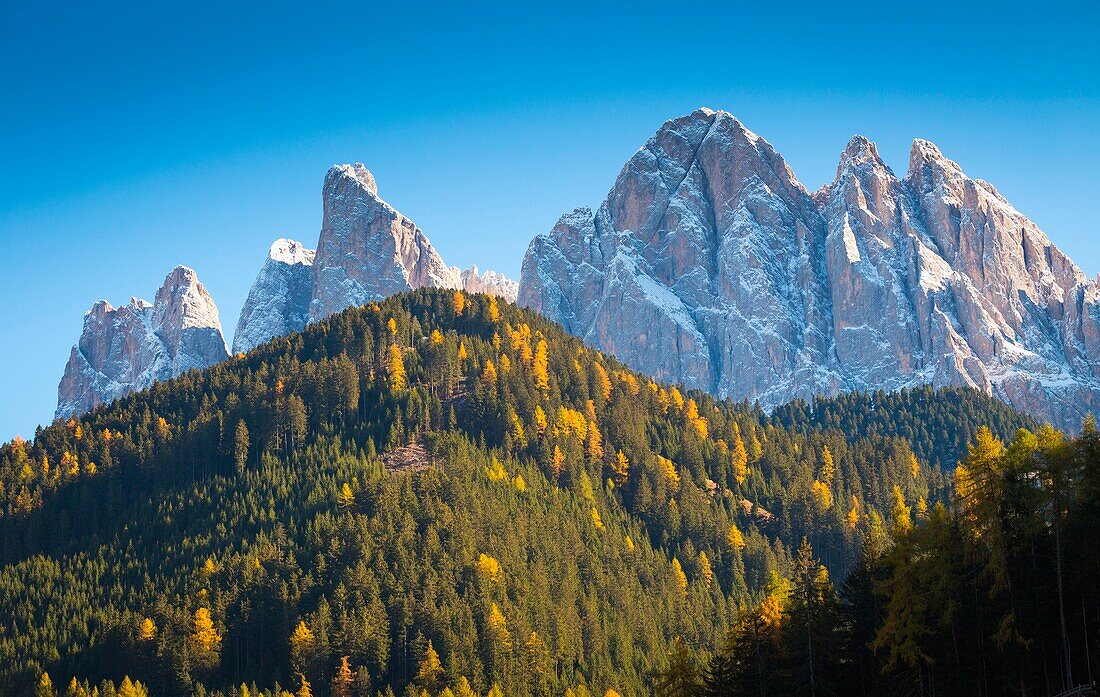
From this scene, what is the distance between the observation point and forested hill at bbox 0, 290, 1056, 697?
132m

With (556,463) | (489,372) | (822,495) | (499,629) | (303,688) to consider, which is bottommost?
(303,688)

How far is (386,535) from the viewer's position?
480ft

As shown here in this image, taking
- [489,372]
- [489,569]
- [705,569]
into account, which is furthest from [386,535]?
[489,372]

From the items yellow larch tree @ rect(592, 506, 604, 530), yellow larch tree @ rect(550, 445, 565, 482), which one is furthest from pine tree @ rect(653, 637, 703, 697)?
yellow larch tree @ rect(550, 445, 565, 482)

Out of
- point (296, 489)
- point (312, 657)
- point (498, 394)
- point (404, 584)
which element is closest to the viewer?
point (312, 657)

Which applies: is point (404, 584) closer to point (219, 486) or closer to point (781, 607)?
point (219, 486)

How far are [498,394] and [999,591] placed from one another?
126896 mm

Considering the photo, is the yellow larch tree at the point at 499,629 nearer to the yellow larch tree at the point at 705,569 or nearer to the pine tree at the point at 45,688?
the yellow larch tree at the point at 705,569

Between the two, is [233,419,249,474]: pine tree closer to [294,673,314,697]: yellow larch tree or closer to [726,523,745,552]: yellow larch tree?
[294,673,314,697]: yellow larch tree

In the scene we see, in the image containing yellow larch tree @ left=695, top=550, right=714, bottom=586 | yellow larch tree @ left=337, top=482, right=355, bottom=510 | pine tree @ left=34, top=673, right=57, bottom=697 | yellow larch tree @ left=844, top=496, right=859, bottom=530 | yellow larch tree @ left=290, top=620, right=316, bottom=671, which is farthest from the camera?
yellow larch tree @ left=844, top=496, right=859, bottom=530

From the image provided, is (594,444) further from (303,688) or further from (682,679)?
(682,679)

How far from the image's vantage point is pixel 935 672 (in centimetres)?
6888

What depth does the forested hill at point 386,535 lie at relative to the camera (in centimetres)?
13225

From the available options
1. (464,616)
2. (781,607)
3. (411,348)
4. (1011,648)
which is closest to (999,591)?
(1011,648)
